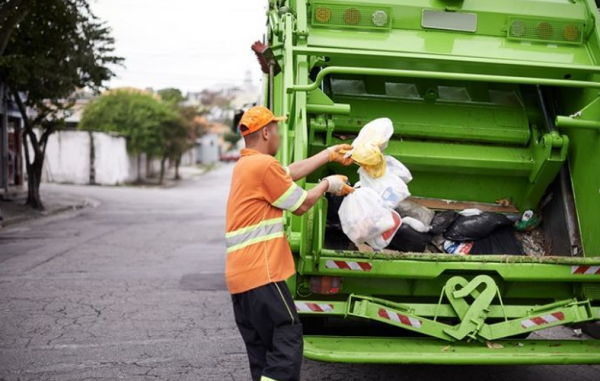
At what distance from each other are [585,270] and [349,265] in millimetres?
1436

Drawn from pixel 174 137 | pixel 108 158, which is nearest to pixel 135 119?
pixel 174 137

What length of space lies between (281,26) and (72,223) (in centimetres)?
1189

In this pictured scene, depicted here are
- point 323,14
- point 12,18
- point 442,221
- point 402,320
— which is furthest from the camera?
point 12,18

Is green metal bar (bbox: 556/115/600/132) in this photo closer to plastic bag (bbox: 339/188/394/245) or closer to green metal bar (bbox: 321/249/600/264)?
green metal bar (bbox: 321/249/600/264)

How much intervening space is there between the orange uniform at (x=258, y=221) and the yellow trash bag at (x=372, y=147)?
2.06ft

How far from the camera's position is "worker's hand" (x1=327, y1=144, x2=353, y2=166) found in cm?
389

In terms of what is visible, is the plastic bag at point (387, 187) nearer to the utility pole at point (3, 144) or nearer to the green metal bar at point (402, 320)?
the green metal bar at point (402, 320)

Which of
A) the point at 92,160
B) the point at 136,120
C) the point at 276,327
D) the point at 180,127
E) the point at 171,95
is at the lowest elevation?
the point at 92,160

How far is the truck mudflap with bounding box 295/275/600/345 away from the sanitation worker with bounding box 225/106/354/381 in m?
0.58

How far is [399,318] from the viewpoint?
4.11m

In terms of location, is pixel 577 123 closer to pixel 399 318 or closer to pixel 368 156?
pixel 368 156

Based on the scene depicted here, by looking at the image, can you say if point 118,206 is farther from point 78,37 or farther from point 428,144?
point 428,144

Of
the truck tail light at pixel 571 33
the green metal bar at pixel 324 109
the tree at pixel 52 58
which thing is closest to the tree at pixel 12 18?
the tree at pixel 52 58

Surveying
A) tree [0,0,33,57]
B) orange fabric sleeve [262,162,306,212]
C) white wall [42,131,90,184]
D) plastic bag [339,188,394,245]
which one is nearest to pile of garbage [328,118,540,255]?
plastic bag [339,188,394,245]
